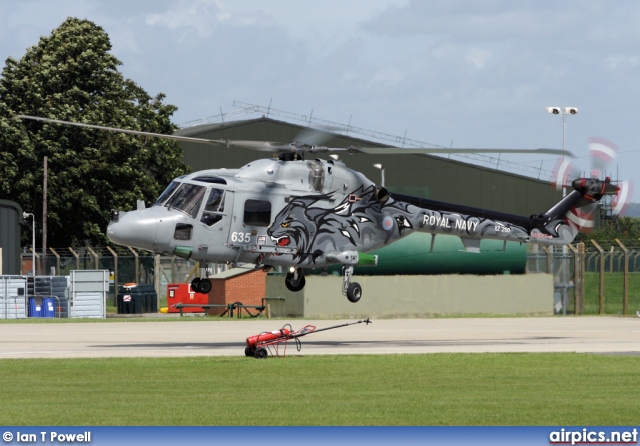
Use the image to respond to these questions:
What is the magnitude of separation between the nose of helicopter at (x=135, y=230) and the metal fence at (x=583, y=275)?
2766cm

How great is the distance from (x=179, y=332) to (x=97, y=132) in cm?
3622

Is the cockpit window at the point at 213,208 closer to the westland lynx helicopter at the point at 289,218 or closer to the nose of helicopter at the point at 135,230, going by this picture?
the westland lynx helicopter at the point at 289,218

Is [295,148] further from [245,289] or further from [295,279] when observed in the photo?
[245,289]

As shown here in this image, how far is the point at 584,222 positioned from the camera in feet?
129

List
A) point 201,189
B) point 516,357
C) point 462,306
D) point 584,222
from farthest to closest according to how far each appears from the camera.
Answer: point 462,306
point 584,222
point 201,189
point 516,357

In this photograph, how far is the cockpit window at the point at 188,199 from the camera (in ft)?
104

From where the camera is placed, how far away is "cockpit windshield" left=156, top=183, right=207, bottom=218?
31.7 meters

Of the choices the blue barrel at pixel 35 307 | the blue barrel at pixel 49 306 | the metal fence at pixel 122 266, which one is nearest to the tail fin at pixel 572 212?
the metal fence at pixel 122 266

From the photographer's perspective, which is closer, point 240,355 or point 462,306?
point 240,355

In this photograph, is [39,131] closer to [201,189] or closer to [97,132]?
[97,132]

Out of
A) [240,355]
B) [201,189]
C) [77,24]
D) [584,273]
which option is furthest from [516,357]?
[77,24]

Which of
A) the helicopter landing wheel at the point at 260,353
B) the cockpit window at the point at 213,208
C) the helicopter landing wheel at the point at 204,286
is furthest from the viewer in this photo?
the helicopter landing wheel at the point at 204,286

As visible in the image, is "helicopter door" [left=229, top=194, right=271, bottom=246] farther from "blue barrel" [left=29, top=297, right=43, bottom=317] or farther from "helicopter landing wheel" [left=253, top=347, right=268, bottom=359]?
"blue barrel" [left=29, top=297, right=43, bottom=317]

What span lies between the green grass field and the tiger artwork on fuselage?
579 cm
